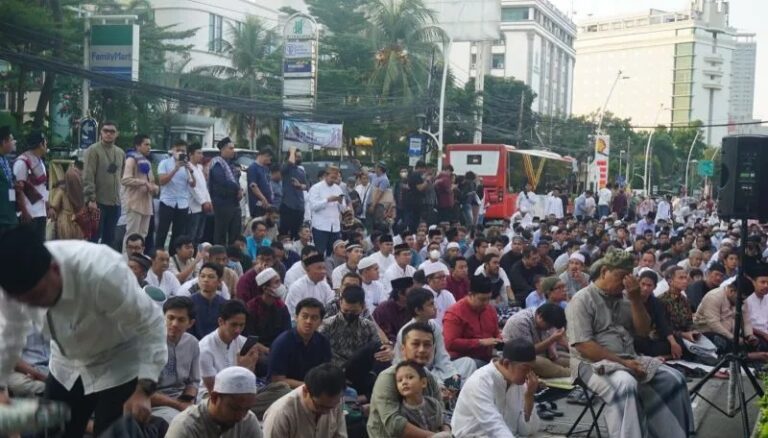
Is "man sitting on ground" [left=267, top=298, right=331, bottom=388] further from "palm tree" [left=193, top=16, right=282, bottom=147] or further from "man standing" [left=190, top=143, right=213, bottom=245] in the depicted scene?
"palm tree" [left=193, top=16, right=282, bottom=147]

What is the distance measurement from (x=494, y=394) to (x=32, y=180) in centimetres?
636

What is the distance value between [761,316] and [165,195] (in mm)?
7188

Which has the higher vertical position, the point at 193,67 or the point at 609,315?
the point at 193,67

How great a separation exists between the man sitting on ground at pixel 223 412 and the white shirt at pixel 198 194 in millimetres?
7575

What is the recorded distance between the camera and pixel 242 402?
214 inches

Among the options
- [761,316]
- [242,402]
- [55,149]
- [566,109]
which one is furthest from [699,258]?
[566,109]

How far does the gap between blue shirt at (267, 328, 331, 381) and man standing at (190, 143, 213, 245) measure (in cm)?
529

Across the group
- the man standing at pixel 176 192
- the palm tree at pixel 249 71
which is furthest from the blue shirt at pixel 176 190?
the palm tree at pixel 249 71

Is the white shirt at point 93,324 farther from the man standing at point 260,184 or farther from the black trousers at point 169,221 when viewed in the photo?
the man standing at point 260,184

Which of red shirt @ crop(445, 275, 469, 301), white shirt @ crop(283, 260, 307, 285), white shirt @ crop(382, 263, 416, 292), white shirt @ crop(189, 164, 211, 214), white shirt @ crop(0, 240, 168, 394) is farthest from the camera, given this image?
white shirt @ crop(189, 164, 211, 214)

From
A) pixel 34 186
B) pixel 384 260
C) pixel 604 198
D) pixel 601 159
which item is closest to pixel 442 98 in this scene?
pixel 604 198

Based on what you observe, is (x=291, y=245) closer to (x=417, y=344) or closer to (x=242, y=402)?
(x=417, y=344)

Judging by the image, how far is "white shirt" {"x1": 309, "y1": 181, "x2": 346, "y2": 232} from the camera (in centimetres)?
1485

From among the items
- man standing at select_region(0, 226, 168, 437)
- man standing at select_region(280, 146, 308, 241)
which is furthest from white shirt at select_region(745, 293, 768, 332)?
man standing at select_region(0, 226, 168, 437)
